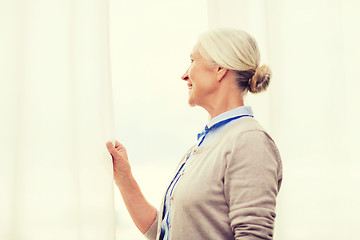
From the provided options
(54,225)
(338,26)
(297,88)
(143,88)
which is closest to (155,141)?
(143,88)

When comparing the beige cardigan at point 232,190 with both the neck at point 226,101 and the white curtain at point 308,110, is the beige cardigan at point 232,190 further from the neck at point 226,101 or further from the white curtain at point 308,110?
the white curtain at point 308,110

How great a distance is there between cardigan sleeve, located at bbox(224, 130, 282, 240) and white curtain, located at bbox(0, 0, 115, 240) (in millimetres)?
389

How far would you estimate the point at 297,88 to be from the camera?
1502 millimetres

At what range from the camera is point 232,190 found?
3.37 ft

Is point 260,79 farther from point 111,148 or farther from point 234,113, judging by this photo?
point 111,148

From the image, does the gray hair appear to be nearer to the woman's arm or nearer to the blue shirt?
the blue shirt

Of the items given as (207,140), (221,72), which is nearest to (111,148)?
(207,140)

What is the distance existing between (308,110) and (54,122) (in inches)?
34.0

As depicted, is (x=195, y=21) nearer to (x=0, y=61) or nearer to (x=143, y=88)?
(x=143, y=88)

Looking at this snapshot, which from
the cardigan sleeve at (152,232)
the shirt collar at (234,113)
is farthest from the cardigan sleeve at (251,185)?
the cardigan sleeve at (152,232)

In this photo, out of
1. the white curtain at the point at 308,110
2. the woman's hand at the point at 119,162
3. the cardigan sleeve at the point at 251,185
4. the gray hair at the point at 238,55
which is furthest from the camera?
the white curtain at the point at 308,110

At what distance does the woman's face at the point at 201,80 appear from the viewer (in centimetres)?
119

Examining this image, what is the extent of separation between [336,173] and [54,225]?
0.97 m

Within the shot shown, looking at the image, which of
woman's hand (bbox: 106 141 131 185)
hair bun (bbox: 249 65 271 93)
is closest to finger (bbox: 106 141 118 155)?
woman's hand (bbox: 106 141 131 185)
